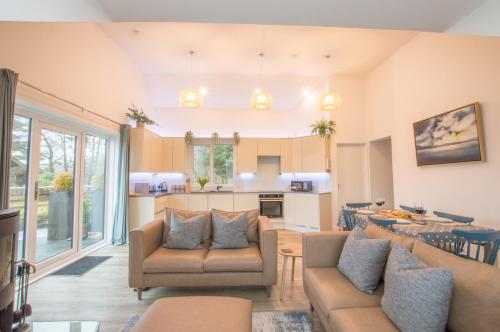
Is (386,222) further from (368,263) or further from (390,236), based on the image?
(368,263)

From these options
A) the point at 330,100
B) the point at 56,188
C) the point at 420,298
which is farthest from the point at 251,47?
the point at 420,298

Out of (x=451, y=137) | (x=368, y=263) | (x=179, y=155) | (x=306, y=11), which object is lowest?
(x=368, y=263)

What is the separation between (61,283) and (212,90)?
477 cm

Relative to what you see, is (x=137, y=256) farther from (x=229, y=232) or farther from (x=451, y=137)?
(x=451, y=137)

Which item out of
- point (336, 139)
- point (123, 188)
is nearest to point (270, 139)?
point (336, 139)

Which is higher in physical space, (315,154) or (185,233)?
(315,154)

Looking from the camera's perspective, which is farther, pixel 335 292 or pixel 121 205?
pixel 121 205

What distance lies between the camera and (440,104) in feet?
11.7

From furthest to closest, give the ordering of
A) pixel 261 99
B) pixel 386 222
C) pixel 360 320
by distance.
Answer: pixel 261 99
pixel 386 222
pixel 360 320

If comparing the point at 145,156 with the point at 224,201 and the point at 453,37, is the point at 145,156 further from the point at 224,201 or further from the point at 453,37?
the point at 453,37

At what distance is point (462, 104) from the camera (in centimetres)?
320

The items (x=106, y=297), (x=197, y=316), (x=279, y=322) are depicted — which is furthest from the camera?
(x=106, y=297)

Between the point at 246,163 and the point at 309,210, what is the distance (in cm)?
199

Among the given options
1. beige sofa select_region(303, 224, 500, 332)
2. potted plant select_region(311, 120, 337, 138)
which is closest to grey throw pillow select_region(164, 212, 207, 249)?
beige sofa select_region(303, 224, 500, 332)
